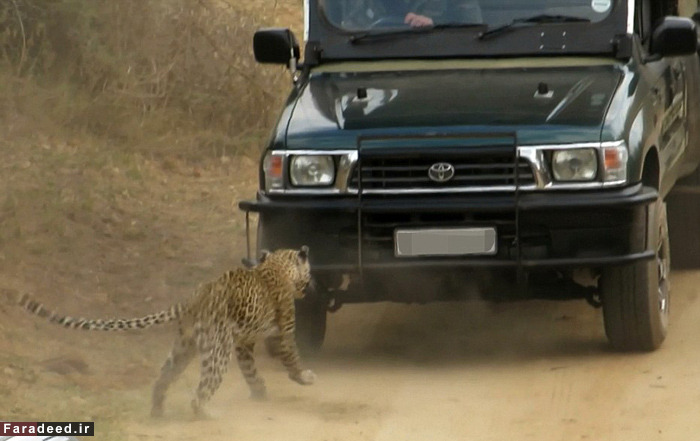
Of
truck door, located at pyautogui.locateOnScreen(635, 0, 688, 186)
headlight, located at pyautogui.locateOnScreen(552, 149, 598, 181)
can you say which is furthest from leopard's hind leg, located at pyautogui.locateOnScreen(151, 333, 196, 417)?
truck door, located at pyautogui.locateOnScreen(635, 0, 688, 186)

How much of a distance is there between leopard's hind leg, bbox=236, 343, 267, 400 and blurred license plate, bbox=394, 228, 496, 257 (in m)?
0.79

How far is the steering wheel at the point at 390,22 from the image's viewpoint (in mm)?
8641

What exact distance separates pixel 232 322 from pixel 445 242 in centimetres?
103

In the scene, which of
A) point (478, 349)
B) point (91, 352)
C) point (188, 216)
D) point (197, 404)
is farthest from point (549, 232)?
point (188, 216)

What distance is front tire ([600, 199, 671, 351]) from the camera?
25.1ft

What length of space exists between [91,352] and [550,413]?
240 cm

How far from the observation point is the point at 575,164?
7.45 m

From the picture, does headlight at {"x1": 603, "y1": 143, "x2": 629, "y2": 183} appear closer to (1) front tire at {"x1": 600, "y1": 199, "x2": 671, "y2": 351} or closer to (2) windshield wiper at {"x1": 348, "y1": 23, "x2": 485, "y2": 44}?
(1) front tire at {"x1": 600, "y1": 199, "x2": 671, "y2": 351}

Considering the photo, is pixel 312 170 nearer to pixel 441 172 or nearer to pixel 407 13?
pixel 441 172

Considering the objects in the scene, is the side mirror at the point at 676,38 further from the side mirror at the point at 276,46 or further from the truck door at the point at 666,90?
the side mirror at the point at 276,46

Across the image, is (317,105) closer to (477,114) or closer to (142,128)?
(477,114)

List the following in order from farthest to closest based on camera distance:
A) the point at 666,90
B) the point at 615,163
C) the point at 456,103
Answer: the point at 666,90 → the point at 456,103 → the point at 615,163

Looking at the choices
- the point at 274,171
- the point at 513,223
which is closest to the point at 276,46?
the point at 274,171

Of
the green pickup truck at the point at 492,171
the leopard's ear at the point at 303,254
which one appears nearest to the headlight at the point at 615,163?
the green pickup truck at the point at 492,171
